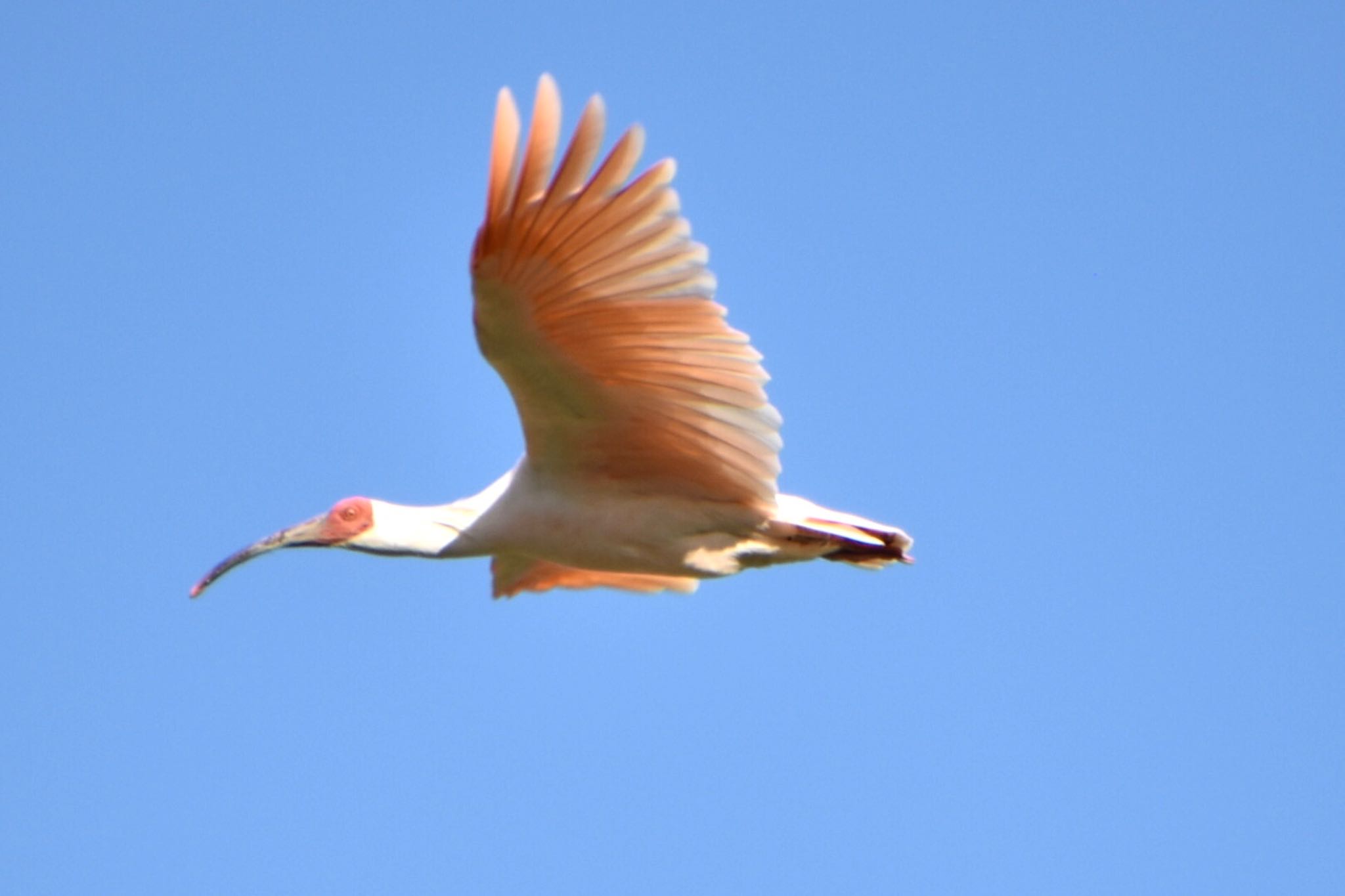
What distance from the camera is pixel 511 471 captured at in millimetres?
11992

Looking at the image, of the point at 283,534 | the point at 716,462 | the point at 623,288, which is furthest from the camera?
the point at 283,534

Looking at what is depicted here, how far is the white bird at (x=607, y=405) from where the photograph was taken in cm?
1005

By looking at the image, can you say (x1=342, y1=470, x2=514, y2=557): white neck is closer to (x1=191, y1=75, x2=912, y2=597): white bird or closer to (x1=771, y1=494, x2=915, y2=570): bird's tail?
(x1=191, y1=75, x2=912, y2=597): white bird

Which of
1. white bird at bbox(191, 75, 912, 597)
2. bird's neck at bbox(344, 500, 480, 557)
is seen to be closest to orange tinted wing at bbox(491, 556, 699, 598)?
white bird at bbox(191, 75, 912, 597)

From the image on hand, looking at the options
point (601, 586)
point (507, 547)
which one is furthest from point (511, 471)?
point (601, 586)

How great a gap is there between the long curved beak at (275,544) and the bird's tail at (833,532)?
295cm

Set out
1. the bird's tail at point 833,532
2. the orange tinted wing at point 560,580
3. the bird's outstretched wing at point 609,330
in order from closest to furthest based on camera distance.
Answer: the bird's outstretched wing at point 609,330 → the bird's tail at point 833,532 → the orange tinted wing at point 560,580

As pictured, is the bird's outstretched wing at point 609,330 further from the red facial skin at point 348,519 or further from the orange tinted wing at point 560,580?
the orange tinted wing at point 560,580

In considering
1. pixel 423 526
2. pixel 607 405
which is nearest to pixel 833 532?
pixel 607 405

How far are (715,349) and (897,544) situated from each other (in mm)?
2107

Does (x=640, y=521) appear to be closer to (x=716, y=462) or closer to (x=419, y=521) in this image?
(x=716, y=462)

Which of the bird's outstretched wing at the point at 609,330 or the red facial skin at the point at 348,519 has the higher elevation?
the bird's outstretched wing at the point at 609,330

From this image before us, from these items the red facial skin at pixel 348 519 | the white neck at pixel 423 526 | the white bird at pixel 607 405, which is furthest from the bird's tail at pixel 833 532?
the red facial skin at pixel 348 519

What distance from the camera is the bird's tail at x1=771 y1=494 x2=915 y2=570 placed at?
11766 millimetres
